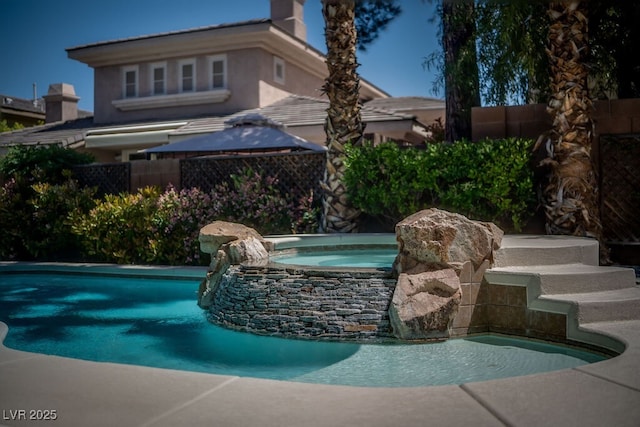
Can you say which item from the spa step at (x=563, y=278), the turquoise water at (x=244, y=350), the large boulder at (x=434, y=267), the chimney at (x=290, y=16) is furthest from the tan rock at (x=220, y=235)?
the chimney at (x=290, y=16)

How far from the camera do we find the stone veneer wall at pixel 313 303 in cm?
605

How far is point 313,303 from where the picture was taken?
20.7ft

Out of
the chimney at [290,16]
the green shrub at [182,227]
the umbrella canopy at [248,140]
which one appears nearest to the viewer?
the green shrub at [182,227]

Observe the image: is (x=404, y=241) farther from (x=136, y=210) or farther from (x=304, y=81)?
(x=304, y=81)

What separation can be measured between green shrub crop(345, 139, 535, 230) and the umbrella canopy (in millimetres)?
2643

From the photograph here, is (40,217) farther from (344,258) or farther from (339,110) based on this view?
(344,258)

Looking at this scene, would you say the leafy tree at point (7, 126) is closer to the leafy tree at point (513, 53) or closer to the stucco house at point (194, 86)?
the stucco house at point (194, 86)

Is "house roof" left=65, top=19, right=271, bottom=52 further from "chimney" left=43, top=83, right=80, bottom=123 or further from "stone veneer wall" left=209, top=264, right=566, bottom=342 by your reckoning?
"stone veneer wall" left=209, top=264, right=566, bottom=342

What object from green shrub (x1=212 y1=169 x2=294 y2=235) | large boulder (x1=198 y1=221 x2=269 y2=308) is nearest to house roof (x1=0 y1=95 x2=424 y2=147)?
green shrub (x1=212 y1=169 x2=294 y2=235)

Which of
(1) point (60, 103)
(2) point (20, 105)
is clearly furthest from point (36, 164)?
(2) point (20, 105)

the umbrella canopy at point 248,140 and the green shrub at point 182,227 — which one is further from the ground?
the umbrella canopy at point 248,140

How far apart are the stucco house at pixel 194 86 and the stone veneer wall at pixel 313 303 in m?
11.8

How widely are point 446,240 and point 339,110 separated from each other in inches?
268

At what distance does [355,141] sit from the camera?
40.3ft
